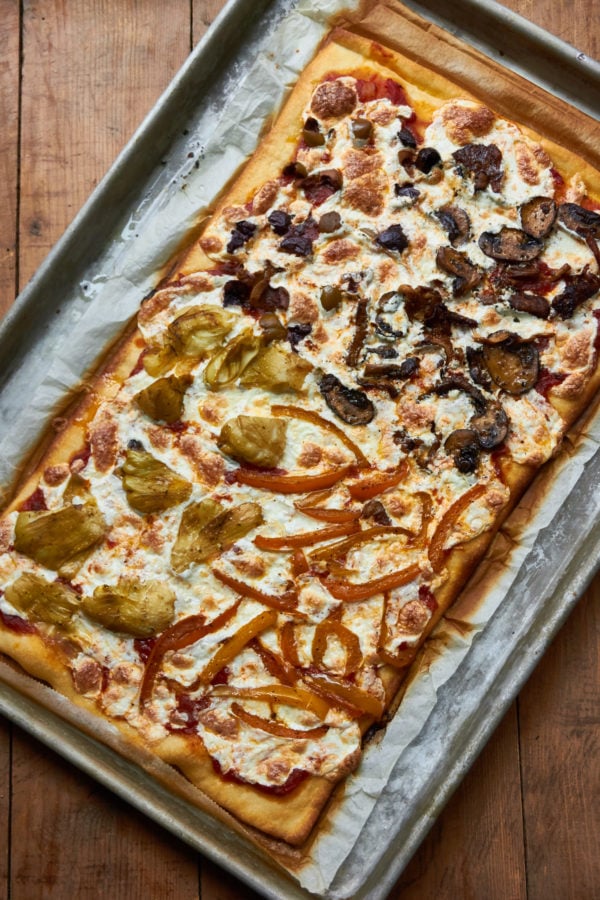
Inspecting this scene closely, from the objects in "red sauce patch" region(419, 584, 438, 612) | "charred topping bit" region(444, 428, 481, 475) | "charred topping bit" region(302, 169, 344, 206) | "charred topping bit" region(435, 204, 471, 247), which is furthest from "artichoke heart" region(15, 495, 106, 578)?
"charred topping bit" region(435, 204, 471, 247)

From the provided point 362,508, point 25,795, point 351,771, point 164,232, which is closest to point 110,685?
point 25,795

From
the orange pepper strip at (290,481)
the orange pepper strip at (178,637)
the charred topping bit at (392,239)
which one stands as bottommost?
the orange pepper strip at (178,637)

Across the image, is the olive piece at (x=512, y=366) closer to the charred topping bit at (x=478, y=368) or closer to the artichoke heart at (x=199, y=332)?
the charred topping bit at (x=478, y=368)

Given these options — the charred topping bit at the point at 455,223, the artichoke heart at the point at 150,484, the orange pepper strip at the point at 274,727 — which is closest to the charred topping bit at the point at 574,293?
the charred topping bit at the point at 455,223

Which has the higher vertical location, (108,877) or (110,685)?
(110,685)

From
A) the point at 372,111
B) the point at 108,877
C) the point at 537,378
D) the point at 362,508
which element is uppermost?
the point at 372,111

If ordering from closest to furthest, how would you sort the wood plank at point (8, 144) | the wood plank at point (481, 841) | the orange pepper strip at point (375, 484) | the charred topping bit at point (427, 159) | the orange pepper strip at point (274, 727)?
the orange pepper strip at point (274, 727) < the orange pepper strip at point (375, 484) < the charred topping bit at point (427, 159) < the wood plank at point (481, 841) < the wood plank at point (8, 144)

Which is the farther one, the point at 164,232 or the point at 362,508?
the point at 164,232

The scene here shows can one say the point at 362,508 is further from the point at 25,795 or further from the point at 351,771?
the point at 25,795
